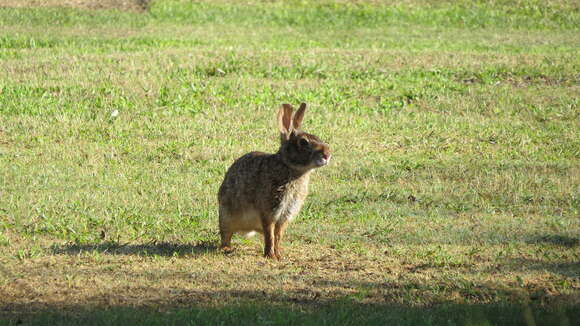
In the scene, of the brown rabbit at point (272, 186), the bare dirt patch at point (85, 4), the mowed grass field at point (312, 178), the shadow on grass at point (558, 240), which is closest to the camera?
the mowed grass field at point (312, 178)

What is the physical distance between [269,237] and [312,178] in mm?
3530

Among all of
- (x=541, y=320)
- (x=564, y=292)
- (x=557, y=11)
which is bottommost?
(x=557, y=11)

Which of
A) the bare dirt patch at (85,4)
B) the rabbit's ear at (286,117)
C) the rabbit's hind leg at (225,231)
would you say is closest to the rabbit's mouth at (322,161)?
the rabbit's ear at (286,117)

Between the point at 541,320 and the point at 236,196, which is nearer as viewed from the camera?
the point at 541,320

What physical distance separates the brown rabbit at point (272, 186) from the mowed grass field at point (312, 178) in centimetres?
32

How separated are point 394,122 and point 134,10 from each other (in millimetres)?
13931

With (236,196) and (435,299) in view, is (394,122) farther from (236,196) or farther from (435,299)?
(435,299)

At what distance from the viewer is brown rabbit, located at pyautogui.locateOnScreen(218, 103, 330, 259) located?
8469 mm

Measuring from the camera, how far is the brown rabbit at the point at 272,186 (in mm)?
8469

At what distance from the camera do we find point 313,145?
27.3 ft

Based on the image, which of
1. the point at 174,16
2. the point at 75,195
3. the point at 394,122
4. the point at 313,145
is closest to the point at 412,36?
the point at 174,16

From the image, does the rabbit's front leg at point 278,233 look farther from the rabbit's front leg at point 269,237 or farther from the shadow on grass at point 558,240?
the shadow on grass at point 558,240

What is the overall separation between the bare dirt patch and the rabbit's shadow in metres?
18.9

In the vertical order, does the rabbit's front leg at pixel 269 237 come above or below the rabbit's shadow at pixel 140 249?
above
